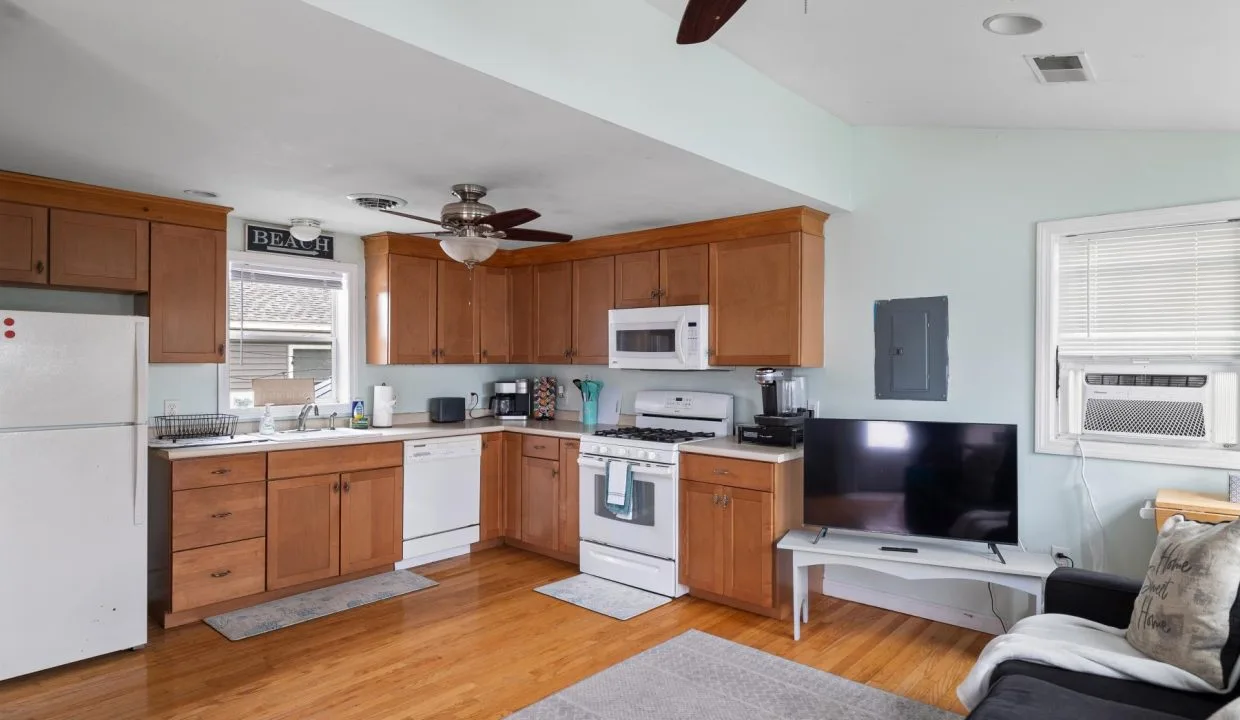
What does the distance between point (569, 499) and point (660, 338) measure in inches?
48.1

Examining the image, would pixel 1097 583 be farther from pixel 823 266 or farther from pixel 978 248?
pixel 823 266

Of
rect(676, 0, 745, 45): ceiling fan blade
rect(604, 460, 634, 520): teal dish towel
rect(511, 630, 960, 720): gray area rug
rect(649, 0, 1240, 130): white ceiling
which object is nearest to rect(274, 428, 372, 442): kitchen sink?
rect(604, 460, 634, 520): teal dish towel

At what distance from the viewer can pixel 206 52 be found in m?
2.01

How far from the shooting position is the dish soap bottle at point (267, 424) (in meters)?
4.38

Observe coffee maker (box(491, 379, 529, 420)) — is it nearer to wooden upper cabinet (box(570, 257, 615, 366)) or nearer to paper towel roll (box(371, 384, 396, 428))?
wooden upper cabinet (box(570, 257, 615, 366))

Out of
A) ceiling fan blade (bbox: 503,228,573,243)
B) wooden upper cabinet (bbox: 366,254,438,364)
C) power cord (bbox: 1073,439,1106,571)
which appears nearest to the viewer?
power cord (bbox: 1073,439,1106,571)

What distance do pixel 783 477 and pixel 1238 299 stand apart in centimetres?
209

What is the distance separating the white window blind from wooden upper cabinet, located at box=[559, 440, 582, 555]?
283 cm

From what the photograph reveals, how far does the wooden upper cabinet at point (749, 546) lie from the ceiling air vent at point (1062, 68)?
2.22m

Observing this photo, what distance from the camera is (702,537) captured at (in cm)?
396

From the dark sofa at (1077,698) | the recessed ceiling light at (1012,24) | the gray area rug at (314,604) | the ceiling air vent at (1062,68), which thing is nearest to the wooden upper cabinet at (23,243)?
the gray area rug at (314,604)

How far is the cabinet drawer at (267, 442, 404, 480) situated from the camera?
397cm

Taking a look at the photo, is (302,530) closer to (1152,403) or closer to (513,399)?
(513,399)

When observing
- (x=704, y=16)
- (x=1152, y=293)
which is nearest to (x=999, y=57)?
(x=1152, y=293)
